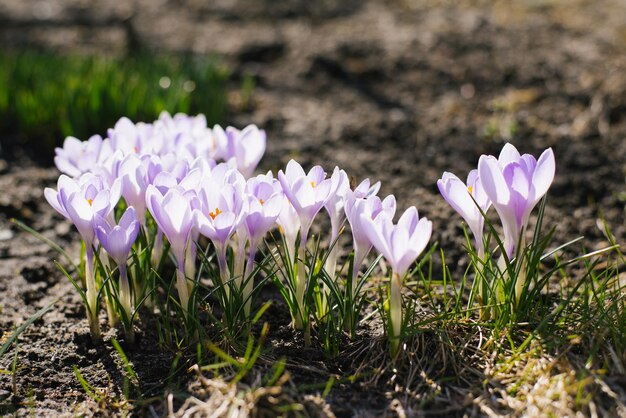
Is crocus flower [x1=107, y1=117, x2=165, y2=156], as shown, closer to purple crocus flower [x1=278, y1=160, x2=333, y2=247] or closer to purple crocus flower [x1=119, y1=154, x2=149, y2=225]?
purple crocus flower [x1=119, y1=154, x2=149, y2=225]

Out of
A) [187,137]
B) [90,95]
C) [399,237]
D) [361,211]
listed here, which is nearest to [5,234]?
[90,95]

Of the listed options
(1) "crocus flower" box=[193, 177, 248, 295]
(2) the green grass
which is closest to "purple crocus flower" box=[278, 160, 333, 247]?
(1) "crocus flower" box=[193, 177, 248, 295]

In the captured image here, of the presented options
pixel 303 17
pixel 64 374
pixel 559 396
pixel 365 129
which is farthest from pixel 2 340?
pixel 303 17

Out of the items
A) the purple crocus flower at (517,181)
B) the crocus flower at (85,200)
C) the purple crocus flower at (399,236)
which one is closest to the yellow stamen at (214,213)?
the crocus flower at (85,200)

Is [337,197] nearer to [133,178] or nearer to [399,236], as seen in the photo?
[399,236]

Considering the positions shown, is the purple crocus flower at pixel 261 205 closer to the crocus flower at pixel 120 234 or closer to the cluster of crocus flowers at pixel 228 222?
the cluster of crocus flowers at pixel 228 222

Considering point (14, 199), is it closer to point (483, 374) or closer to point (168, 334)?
point (168, 334)
